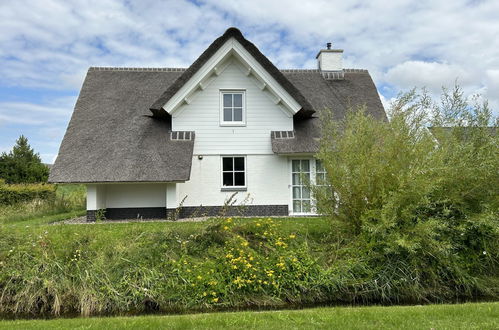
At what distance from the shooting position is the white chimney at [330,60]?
17469 millimetres

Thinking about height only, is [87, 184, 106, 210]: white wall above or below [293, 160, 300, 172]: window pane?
below

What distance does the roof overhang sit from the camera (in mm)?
12695

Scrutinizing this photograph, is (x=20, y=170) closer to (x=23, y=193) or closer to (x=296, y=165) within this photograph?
(x=23, y=193)

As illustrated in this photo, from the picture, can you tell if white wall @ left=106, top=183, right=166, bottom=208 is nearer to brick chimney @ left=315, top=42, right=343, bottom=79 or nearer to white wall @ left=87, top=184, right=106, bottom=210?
white wall @ left=87, top=184, right=106, bottom=210

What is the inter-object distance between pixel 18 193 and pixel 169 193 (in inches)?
361

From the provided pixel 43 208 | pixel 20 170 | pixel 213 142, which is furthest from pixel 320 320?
pixel 20 170

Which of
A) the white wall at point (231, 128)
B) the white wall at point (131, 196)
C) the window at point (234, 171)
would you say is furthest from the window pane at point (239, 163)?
the white wall at point (131, 196)

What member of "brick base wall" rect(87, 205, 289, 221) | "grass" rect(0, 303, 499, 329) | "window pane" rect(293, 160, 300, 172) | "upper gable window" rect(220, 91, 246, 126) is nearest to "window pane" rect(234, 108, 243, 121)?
"upper gable window" rect(220, 91, 246, 126)

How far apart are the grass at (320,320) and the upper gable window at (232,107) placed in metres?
8.95

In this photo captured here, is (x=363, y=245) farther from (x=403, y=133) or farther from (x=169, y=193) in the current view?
(x=169, y=193)

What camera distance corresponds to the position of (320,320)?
4945 mm

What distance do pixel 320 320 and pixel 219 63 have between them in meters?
10.2

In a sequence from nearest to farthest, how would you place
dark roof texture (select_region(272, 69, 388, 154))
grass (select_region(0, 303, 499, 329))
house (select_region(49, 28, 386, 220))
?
grass (select_region(0, 303, 499, 329)) → house (select_region(49, 28, 386, 220)) → dark roof texture (select_region(272, 69, 388, 154))

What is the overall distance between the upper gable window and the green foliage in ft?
20.2
